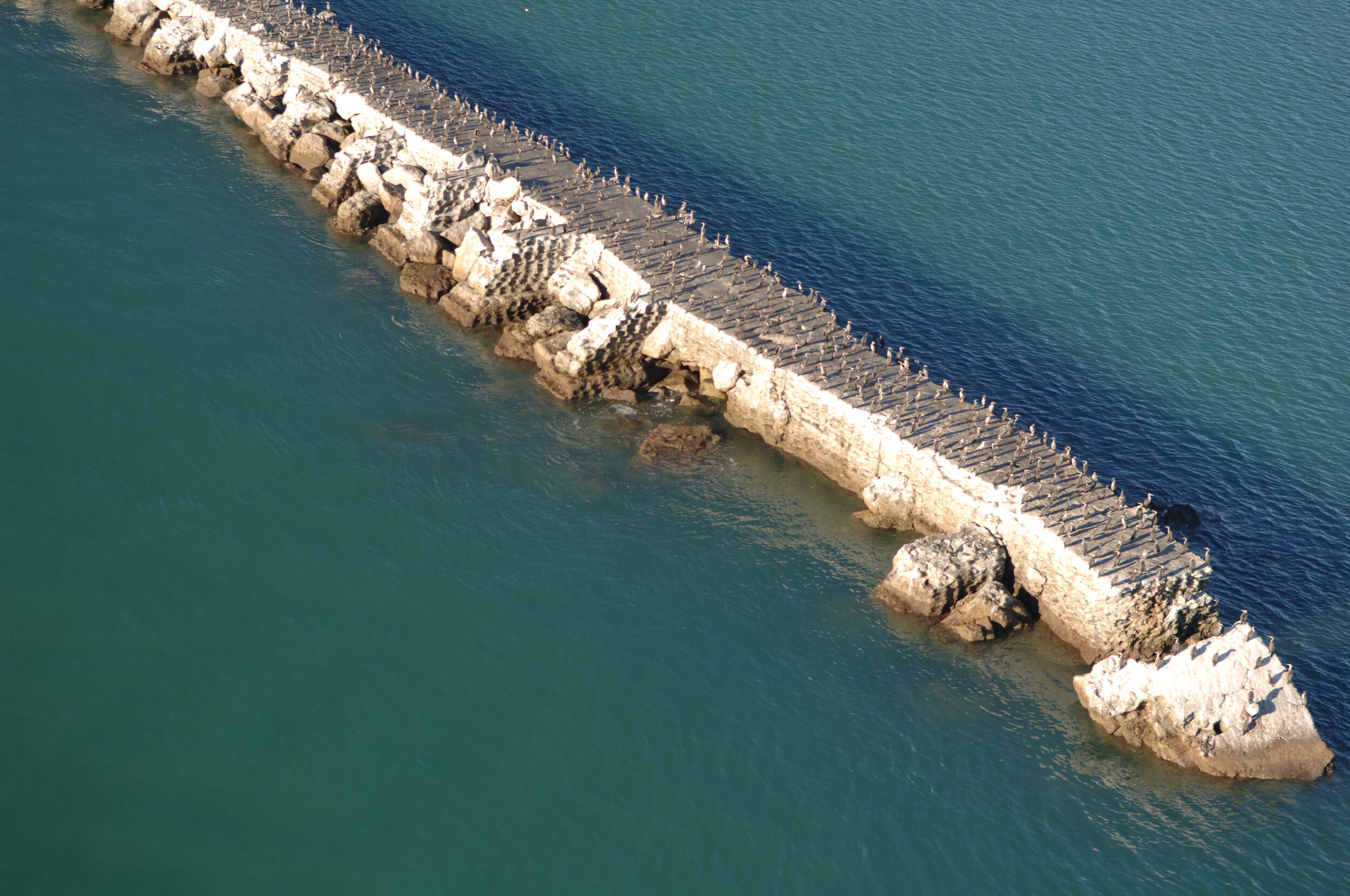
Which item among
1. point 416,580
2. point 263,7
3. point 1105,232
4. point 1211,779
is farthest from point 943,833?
point 263,7

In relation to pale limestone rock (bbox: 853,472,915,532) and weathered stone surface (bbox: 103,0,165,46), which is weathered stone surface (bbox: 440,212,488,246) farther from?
weathered stone surface (bbox: 103,0,165,46)

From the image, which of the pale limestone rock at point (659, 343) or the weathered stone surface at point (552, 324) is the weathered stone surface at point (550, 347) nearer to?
the weathered stone surface at point (552, 324)

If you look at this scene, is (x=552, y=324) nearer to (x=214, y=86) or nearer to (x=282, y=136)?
(x=282, y=136)

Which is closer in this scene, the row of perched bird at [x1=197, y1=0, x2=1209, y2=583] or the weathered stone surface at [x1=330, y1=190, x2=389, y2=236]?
the row of perched bird at [x1=197, y1=0, x2=1209, y2=583]

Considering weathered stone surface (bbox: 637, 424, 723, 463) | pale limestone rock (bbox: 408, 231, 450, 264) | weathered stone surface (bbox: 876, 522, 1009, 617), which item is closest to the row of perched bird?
weathered stone surface (bbox: 876, 522, 1009, 617)

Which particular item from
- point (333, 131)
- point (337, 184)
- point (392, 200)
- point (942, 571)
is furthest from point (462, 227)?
point (942, 571)

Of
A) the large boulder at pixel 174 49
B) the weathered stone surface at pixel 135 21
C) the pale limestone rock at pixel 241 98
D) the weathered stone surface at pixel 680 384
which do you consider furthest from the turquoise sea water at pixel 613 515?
the weathered stone surface at pixel 680 384

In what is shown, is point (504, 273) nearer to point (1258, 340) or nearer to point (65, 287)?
point (65, 287)
